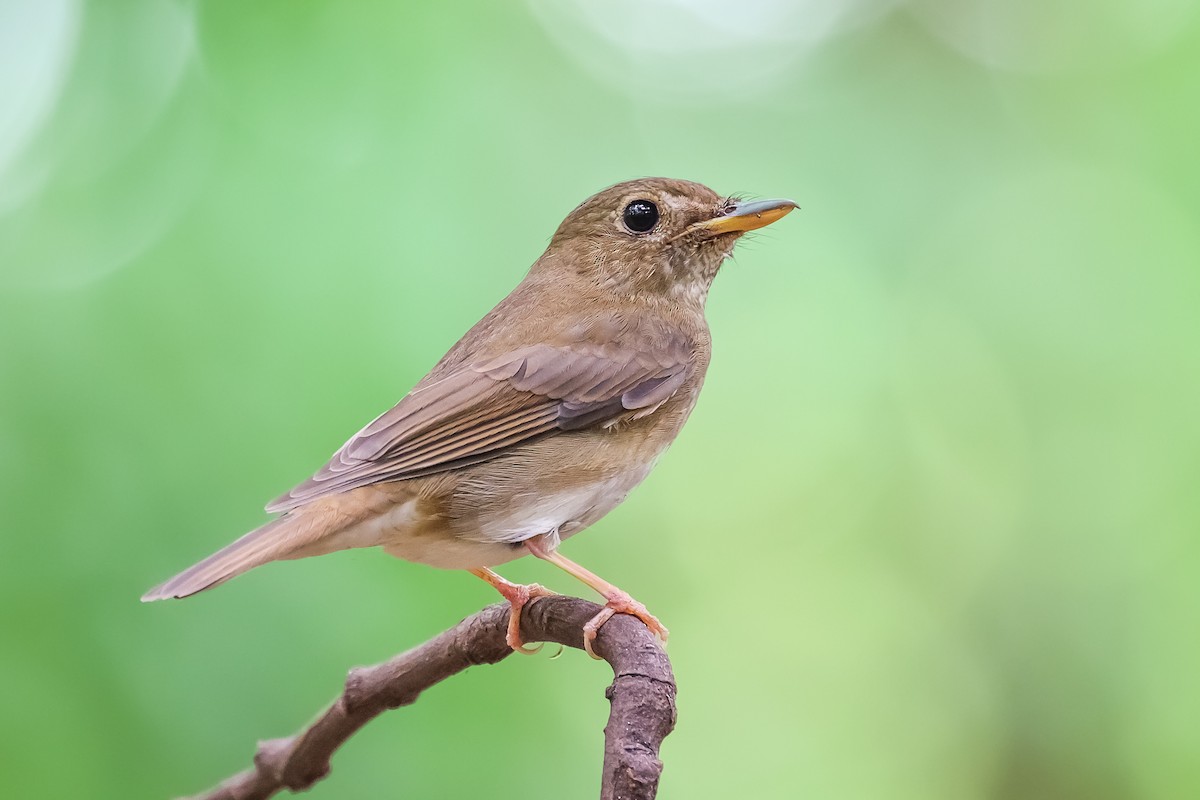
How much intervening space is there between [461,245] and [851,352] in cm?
169

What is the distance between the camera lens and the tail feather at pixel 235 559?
2.20 metres

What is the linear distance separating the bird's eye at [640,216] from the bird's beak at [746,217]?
0.14 metres

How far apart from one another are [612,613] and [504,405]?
75 cm

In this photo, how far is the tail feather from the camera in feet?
7.23

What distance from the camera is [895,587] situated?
498cm

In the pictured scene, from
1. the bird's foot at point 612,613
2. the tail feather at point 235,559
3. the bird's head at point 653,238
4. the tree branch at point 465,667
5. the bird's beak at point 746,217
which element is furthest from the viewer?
the bird's head at point 653,238

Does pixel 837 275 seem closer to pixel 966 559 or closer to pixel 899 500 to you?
pixel 899 500

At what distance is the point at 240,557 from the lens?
7.66ft

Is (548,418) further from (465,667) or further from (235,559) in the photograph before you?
(235,559)

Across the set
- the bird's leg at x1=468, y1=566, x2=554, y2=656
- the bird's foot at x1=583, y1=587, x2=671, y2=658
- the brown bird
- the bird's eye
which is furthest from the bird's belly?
the bird's eye

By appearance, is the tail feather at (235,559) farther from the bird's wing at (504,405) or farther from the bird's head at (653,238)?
the bird's head at (653,238)

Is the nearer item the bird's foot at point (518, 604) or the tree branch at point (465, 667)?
the tree branch at point (465, 667)

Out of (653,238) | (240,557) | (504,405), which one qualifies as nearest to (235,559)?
(240,557)

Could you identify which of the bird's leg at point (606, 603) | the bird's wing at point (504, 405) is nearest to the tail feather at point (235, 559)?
the bird's wing at point (504, 405)
